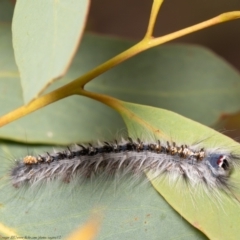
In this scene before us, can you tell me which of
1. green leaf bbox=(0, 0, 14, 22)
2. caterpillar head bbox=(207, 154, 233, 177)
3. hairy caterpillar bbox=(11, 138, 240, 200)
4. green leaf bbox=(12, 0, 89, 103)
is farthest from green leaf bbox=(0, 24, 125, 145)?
green leaf bbox=(12, 0, 89, 103)

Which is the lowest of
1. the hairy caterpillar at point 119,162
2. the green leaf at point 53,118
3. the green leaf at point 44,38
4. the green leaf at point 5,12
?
the hairy caterpillar at point 119,162

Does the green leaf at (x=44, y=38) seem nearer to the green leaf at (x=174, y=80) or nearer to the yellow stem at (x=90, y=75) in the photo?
the yellow stem at (x=90, y=75)

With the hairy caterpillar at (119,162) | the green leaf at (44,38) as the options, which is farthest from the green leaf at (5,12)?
the green leaf at (44,38)

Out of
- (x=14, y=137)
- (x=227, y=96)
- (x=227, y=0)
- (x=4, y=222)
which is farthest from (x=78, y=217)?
(x=227, y=0)

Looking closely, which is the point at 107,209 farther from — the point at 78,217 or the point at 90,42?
the point at 90,42

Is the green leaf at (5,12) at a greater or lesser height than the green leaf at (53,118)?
greater

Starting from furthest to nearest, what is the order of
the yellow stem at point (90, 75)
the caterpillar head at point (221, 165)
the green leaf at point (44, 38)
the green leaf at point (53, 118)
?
the green leaf at point (53, 118)
the caterpillar head at point (221, 165)
the yellow stem at point (90, 75)
the green leaf at point (44, 38)

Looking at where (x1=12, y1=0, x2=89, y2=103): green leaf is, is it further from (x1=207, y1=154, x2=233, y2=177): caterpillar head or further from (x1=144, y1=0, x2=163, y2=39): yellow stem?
(x1=207, y1=154, x2=233, y2=177): caterpillar head
